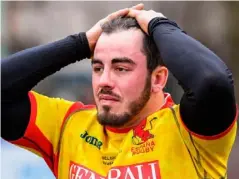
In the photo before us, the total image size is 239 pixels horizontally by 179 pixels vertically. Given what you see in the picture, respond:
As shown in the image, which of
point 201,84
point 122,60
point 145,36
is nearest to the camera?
point 201,84

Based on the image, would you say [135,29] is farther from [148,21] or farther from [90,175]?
[90,175]

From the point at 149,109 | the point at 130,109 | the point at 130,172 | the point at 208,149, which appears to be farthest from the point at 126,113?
the point at 208,149

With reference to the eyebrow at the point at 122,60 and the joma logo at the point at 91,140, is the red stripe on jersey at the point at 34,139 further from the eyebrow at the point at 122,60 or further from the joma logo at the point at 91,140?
the eyebrow at the point at 122,60

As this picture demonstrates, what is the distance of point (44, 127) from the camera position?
3105 mm

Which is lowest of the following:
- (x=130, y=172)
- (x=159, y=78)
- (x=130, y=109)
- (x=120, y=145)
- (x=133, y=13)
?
(x=130, y=172)

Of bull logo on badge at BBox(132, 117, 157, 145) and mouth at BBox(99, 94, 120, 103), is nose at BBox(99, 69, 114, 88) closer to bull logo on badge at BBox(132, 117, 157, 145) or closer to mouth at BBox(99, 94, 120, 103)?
mouth at BBox(99, 94, 120, 103)

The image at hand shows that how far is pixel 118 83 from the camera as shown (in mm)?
2945

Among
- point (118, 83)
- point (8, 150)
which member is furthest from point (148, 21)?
point (8, 150)

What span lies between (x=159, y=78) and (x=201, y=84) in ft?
1.26

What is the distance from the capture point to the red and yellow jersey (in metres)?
2.87

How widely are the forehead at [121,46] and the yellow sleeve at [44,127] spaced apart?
31cm

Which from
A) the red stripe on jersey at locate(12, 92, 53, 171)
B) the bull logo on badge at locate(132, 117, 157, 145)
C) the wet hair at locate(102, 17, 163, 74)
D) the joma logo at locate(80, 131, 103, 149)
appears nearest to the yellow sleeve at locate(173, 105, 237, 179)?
the bull logo on badge at locate(132, 117, 157, 145)

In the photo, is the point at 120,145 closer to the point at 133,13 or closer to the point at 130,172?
the point at 130,172

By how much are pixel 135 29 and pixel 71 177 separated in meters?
0.67
